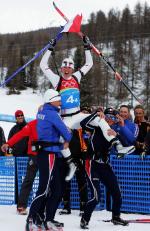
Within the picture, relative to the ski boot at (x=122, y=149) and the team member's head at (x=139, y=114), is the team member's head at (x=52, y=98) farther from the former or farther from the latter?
the team member's head at (x=139, y=114)

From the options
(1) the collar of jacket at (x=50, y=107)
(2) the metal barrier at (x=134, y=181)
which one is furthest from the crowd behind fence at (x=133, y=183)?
(1) the collar of jacket at (x=50, y=107)

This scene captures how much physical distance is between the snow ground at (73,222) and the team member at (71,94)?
102cm

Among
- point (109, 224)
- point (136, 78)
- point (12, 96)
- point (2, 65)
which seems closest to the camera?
point (109, 224)

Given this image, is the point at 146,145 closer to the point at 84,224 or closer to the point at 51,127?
the point at 84,224

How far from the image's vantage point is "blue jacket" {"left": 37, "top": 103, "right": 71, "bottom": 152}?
5.80m

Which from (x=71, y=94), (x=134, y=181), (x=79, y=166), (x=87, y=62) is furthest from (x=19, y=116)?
(x=134, y=181)

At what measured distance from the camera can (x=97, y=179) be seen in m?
6.15

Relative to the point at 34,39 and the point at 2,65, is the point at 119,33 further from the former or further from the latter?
the point at 2,65

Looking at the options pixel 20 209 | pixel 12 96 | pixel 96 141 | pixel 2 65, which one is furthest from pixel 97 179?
pixel 2 65

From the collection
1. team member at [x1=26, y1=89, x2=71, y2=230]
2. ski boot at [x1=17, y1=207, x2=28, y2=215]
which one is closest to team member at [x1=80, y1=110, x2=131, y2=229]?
team member at [x1=26, y1=89, x2=71, y2=230]

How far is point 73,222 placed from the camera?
6594 mm

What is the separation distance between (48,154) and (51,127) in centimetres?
35

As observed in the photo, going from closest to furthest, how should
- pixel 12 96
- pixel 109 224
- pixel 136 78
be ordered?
1. pixel 109 224
2. pixel 12 96
3. pixel 136 78

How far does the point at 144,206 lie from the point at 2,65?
74065 mm
